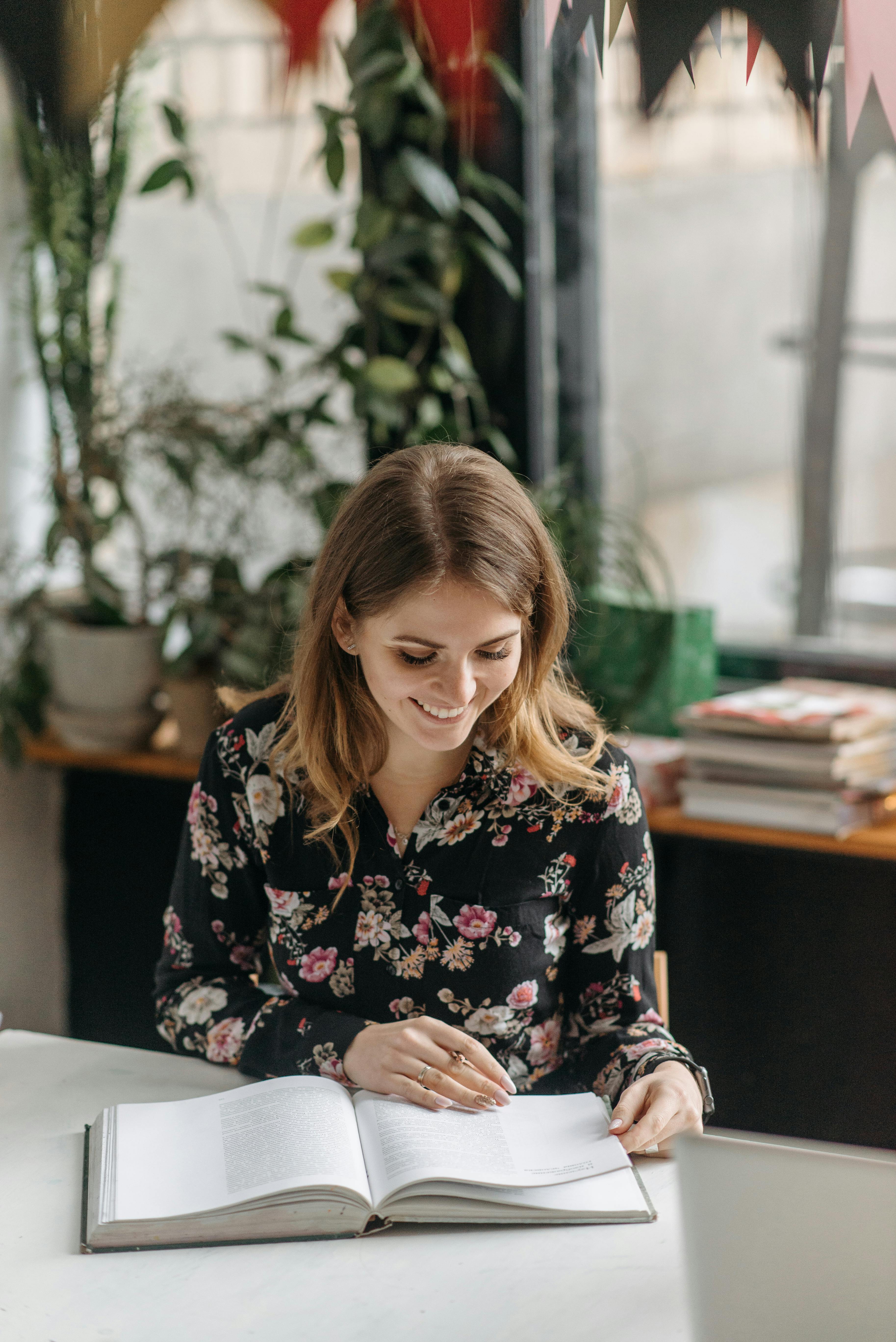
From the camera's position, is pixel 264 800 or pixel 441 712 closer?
pixel 441 712

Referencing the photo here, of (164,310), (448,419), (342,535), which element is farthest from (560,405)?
(342,535)

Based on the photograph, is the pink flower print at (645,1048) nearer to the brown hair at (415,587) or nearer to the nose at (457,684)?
the brown hair at (415,587)

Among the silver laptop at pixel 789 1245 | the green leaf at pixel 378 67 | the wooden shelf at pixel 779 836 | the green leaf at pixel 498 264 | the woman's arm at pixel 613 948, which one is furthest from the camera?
the green leaf at pixel 498 264

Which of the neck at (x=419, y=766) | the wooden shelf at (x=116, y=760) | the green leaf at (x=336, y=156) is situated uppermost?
the green leaf at (x=336, y=156)

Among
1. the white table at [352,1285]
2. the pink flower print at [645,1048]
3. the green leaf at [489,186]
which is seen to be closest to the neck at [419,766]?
the pink flower print at [645,1048]

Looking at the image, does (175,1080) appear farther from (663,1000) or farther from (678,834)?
(678,834)

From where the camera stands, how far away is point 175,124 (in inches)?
85.7

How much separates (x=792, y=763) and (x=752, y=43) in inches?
53.4

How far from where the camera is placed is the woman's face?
1260 millimetres

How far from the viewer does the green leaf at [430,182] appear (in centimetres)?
215

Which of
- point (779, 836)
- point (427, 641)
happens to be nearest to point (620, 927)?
point (427, 641)

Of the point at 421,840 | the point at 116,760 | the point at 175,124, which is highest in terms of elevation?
the point at 175,124

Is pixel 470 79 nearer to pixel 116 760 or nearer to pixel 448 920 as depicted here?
pixel 116 760

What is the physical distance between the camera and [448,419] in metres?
2.32
